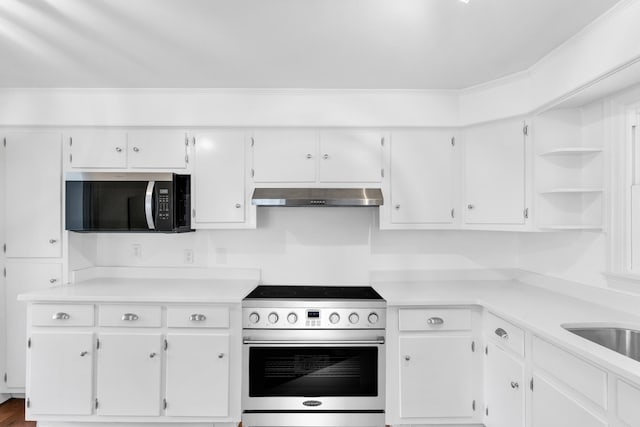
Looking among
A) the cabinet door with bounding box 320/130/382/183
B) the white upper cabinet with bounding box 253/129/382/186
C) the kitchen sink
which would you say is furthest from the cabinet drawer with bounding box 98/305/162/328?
the kitchen sink

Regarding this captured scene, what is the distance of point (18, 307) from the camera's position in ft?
9.11

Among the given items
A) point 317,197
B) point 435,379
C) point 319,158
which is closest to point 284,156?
point 319,158

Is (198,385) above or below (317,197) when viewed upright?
below

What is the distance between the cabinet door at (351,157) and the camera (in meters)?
2.83

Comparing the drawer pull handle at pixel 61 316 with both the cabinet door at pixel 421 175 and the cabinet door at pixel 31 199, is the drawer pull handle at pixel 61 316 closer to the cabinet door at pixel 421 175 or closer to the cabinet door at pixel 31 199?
the cabinet door at pixel 31 199

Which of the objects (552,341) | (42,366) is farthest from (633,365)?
(42,366)

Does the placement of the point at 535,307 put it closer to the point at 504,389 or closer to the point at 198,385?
the point at 504,389

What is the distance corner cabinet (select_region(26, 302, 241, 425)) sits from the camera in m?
2.41

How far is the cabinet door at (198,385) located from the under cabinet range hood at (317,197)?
1056 millimetres

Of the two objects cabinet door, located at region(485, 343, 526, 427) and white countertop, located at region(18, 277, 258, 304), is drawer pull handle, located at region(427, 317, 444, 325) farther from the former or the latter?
white countertop, located at region(18, 277, 258, 304)

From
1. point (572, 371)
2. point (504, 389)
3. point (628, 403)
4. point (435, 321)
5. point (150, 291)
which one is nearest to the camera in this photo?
point (628, 403)

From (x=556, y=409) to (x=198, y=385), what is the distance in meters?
1.97

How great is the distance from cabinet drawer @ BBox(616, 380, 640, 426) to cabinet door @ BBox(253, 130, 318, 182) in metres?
2.06

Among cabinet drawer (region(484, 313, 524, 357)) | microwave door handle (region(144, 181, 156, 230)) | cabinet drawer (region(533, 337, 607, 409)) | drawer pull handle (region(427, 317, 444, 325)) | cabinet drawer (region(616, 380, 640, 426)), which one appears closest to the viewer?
cabinet drawer (region(616, 380, 640, 426))
